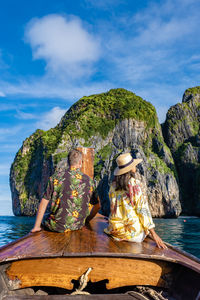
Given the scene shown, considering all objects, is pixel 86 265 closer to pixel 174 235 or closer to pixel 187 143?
pixel 174 235

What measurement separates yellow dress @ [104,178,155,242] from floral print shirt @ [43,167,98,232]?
45 cm

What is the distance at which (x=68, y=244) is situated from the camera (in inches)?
90.1

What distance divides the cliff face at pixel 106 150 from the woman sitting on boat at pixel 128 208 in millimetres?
35809

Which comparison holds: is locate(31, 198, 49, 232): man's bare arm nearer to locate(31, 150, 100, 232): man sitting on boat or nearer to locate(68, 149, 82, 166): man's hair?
locate(31, 150, 100, 232): man sitting on boat

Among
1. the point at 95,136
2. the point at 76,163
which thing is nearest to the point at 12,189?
the point at 95,136

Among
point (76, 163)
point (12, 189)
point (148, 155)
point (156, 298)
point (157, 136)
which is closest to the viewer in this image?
point (156, 298)

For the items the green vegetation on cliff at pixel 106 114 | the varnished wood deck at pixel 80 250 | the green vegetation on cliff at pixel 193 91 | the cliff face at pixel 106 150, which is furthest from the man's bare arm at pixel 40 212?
the green vegetation on cliff at pixel 193 91

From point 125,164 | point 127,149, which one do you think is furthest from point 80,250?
point 127,149

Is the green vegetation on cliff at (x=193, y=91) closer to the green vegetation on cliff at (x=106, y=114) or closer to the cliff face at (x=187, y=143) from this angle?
the cliff face at (x=187, y=143)

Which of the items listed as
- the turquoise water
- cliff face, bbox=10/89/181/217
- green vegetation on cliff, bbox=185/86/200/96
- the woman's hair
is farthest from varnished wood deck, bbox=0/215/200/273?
green vegetation on cliff, bbox=185/86/200/96

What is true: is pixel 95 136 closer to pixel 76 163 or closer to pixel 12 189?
pixel 12 189

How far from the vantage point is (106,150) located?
50.3 meters

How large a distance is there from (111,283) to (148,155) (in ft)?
152

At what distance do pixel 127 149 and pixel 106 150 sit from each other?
207 inches
